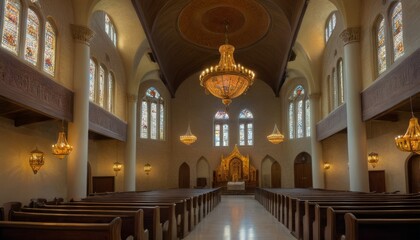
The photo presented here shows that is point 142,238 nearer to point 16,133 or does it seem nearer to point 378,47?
point 16,133

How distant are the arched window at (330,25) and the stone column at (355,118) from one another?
15.2 feet

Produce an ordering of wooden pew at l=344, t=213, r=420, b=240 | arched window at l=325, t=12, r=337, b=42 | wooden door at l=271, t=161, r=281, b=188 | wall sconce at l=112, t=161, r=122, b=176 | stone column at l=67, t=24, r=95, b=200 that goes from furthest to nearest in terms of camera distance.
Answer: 1. wooden door at l=271, t=161, r=281, b=188
2. wall sconce at l=112, t=161, r=122, b=176
3. arched window at l=325, t=12, r=337, b=42
4. stone column at l=67, t=24, r=95, b=200
5. wooden pew at l=344, t=213, r=420, b=240

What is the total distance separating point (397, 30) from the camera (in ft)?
43.8

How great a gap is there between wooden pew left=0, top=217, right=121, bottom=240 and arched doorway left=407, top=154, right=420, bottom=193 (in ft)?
47.3

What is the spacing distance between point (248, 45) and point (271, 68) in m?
4.03

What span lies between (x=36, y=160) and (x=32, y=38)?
4315 mm

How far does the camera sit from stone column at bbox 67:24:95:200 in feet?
47.5

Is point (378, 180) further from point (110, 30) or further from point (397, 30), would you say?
point (110, 30)

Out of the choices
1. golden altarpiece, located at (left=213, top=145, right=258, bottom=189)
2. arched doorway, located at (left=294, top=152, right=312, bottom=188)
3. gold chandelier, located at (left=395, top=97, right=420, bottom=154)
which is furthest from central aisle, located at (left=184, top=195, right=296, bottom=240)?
golden altarpiece, located at (left=213, top=145, right=258, bottom=189)

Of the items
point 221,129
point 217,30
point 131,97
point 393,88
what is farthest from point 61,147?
point 221,129

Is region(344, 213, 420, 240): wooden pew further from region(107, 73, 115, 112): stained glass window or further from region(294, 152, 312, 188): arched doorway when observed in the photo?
region(294, 152, 312, 188): arched doorway

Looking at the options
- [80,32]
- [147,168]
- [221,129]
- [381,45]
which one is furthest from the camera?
[221,129]

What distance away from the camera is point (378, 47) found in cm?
1477

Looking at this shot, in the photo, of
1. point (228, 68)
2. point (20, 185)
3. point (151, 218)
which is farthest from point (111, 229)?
point (228, 68)
